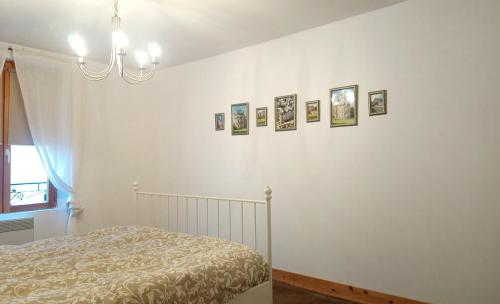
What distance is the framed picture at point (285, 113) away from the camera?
3.21 metres

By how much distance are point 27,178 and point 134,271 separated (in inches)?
94.0

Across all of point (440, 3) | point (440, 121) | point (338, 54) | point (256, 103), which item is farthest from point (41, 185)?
point (440, 3)

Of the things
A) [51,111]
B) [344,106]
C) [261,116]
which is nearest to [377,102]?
[344,106]

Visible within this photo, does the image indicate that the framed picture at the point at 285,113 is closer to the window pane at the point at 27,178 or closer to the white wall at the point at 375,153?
the white wall at the point at 375,153

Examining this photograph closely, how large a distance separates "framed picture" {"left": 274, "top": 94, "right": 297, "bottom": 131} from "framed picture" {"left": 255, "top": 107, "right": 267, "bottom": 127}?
0.42 ft

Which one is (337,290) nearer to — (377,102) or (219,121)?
(377,102)

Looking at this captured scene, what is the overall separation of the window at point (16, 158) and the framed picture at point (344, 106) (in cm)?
290

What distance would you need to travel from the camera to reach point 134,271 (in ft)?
5.66

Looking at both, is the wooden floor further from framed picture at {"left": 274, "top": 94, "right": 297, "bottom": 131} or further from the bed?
framed picture at {"left": 274, "top": 94, "right": 297, "bottom": 131}

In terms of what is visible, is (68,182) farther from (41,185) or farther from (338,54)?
(338,54)

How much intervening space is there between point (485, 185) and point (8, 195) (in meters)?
3.98

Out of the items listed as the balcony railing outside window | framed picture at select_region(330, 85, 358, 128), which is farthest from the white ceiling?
the balcony railing outside window

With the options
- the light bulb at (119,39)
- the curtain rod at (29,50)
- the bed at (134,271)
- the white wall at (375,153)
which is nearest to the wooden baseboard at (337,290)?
the white wall at (375,153)

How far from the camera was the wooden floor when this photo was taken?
2816 millimetres
